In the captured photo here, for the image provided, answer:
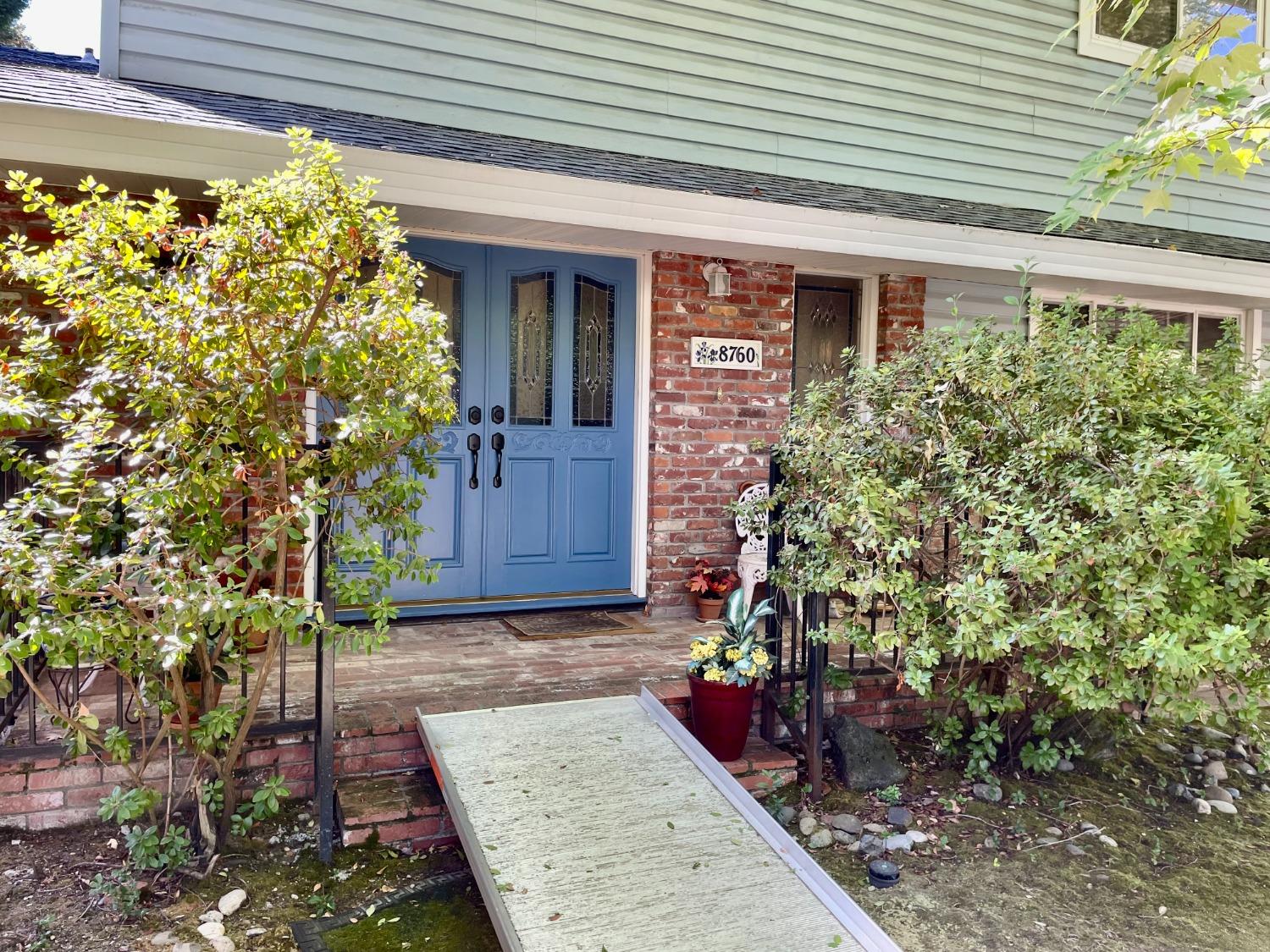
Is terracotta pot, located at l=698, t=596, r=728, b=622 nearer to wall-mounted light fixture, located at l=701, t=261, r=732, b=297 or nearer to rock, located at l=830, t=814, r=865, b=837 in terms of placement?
wall-mounted light fixture, located at l=701, t=261, r=732, b=297

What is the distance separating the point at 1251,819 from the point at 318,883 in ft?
11.6

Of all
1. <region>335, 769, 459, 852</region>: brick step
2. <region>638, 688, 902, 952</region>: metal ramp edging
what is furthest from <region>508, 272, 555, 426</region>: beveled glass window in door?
<region>335, 769, 459, 852</region>: brick step

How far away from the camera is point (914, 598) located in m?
3.19

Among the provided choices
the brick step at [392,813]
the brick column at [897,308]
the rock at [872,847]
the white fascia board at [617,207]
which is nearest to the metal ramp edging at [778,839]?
the rock at [872,847]

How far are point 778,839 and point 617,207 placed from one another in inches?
117

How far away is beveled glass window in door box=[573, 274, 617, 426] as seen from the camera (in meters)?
5.21

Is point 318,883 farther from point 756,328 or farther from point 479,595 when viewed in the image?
point 756,328

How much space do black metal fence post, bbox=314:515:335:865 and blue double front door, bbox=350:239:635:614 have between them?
1896 millimetres

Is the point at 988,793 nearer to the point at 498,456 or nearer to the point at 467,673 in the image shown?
the point at 467,673

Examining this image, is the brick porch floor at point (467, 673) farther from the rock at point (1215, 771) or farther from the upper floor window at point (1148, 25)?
the upper floor window at point (1148, 25)

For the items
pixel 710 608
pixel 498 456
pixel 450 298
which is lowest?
pixel 710 608

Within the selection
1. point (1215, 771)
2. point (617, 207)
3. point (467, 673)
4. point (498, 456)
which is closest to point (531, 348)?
point (498, 456)

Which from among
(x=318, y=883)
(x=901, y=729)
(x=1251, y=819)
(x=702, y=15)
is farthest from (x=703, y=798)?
(x=702, y=15)

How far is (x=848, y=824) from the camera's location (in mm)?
3262
